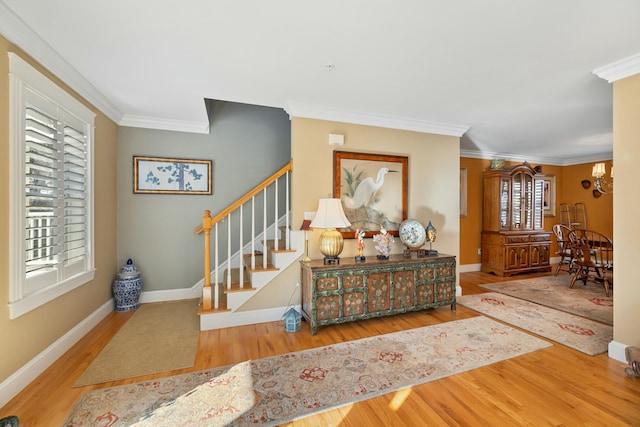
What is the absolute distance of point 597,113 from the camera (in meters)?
3.37

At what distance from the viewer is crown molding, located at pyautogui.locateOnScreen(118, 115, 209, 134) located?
351cm

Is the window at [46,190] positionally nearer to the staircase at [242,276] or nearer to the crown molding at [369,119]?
the staircase at [242,276]

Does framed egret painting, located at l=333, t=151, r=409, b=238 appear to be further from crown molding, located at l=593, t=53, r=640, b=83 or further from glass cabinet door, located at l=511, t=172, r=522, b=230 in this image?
glass cabinet door, located at l=511, t=172, r=522, b=230

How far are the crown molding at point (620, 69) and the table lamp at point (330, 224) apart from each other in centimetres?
249

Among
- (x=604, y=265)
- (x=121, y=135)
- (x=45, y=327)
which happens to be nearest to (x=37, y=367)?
(x=45, y=327)

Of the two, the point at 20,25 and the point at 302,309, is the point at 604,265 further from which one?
the point at 20,25

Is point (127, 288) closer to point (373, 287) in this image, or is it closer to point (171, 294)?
point (171, 294)

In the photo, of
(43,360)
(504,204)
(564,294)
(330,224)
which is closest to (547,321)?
(564,294)

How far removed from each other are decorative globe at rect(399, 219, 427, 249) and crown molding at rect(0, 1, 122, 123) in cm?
361

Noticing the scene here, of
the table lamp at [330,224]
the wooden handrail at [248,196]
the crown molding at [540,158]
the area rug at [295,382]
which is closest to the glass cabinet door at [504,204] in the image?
the crown molding at [540,158]

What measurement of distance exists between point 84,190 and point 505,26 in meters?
3.72

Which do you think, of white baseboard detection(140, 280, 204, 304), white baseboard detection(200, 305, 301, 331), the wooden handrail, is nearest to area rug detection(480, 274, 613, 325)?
white baseboard detection(200, 305, 301, 331)

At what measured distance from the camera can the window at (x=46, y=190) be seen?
1851 millimetres

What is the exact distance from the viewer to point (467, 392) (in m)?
1.91
